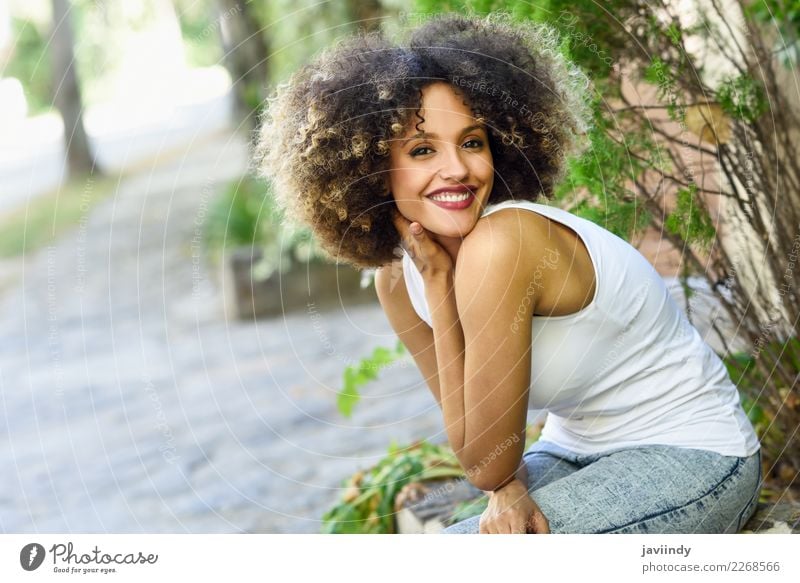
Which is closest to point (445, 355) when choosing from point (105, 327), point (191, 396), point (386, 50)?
point (386, 50)

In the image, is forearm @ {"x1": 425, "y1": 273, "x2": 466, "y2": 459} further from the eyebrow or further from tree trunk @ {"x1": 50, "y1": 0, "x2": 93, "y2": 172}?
tree trunk @ {"x1": 50, "y1": 0, "x2": 93, "y2": 172}

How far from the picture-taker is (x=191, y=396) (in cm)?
443

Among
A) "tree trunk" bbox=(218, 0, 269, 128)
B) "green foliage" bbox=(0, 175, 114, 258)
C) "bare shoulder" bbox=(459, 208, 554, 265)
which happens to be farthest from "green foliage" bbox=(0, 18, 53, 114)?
"bare shoulder" bbox=(459, 208, 554, 265)

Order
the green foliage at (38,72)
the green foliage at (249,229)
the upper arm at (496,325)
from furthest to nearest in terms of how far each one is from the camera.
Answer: the green foliage at (38,72) → the green foliage at (249,229) → the upper arm at (496,325)

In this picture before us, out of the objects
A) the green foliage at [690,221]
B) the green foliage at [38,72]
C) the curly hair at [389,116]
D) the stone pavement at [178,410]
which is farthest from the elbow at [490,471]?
the green foliage at [38,72]

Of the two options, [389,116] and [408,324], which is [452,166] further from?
[408,324]

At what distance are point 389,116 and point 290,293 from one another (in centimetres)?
408

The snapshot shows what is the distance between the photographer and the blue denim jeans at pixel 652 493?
1.53m

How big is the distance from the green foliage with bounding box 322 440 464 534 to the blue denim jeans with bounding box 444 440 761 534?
74cm

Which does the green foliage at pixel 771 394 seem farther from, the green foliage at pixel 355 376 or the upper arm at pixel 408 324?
the green foliage at pixel 355 376

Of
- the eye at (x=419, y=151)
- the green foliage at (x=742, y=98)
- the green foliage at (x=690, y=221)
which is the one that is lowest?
the green foliage at (x=690, y=221)

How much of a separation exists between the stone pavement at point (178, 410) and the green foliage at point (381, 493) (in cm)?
29

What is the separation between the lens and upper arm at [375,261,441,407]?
1.81 meters

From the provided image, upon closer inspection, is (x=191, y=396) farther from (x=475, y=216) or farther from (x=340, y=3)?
(x=475, y=216)
